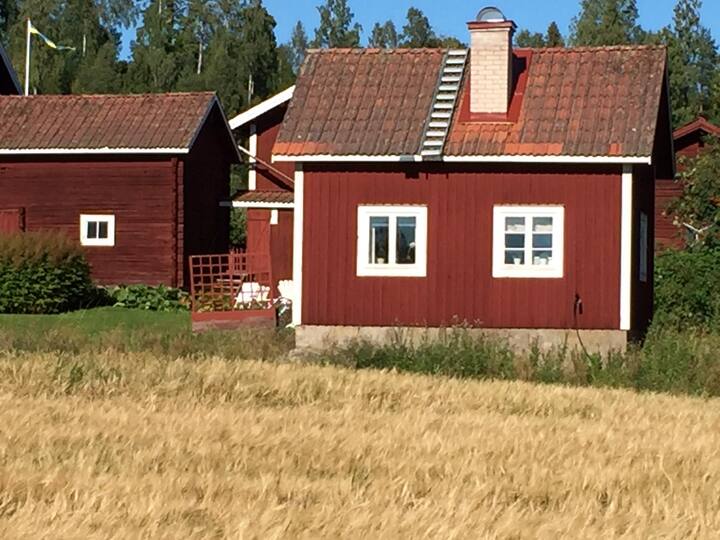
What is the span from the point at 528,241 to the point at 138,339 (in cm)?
611

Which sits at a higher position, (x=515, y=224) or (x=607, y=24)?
(x=607, y=24)

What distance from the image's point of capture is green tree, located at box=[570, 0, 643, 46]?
8075cm

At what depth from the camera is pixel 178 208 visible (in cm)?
3569

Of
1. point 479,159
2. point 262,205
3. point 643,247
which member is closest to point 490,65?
point 479,159

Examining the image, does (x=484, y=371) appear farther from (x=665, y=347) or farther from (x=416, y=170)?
(x=416, y=170)

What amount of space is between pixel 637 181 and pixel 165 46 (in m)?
70.6

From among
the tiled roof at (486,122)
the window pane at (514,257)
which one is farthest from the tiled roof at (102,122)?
the window pane at (514,257)

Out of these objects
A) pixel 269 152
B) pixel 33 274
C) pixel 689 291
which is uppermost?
pixel 269 152

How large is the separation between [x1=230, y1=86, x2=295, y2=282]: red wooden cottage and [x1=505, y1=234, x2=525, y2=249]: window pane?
540 inches

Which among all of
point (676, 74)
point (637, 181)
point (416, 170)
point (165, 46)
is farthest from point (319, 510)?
point (165, 46)

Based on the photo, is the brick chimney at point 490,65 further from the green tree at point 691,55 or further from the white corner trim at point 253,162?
the green tree at point 691,55

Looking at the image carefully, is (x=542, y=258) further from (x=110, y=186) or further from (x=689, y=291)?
(x=110, y=186)

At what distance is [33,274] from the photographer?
3042cm

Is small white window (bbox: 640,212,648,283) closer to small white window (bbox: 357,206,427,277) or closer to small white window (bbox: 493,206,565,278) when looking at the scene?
small white window (bbox: 493,206,565,278)
